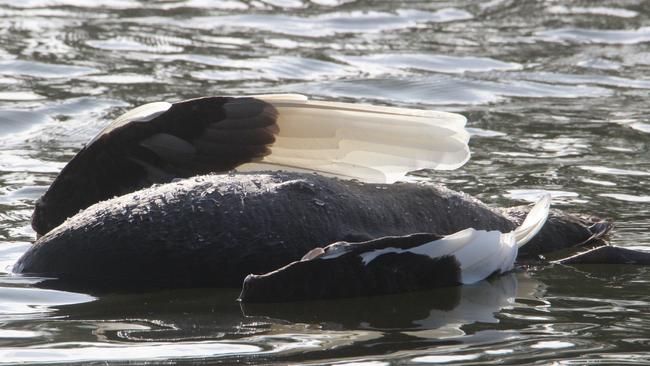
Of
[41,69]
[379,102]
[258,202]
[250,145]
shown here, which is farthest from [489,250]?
[41,69]

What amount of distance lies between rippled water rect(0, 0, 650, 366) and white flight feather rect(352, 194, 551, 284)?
9cm

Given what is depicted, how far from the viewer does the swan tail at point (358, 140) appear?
19.1ft

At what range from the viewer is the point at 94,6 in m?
13.4

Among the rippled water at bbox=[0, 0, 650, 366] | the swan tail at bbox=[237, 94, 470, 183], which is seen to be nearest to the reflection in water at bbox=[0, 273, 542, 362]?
the rippled water at bbox=[0, 0, 650, 366]

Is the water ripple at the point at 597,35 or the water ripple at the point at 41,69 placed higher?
the water ripple at the point at 41,69

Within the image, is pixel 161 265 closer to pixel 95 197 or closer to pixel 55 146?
pixel 95 197

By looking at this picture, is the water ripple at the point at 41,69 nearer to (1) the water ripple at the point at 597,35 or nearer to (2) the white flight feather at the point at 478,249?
(1) the water ripple at the point at 597,35

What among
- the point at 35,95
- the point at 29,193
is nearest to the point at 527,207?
the point at 29,193

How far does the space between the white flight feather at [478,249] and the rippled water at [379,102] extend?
0.09 metres

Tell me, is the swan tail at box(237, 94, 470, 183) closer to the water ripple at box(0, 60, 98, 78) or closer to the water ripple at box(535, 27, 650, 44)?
the water ripple at box(0, 60, 98, 78)

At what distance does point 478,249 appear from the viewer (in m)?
5.13

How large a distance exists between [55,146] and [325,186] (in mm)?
3573

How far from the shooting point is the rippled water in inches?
179

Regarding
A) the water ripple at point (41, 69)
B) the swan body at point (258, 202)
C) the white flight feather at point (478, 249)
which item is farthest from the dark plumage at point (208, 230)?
the water ripple at point (41, 69)
